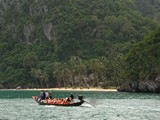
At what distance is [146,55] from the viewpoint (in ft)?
505

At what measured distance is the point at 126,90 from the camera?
529ft

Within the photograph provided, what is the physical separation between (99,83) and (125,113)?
129786 millimetres

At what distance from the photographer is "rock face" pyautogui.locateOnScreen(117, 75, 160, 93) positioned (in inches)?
5532

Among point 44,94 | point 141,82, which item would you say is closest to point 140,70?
point 141,82

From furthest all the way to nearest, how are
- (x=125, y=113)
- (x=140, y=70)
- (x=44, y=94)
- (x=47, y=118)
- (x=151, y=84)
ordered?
(x=140, y=70), (x=151, y=84), (x=44, y=94), (x=125, y=113), (x=47, y=118)

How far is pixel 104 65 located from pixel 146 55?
45089mm

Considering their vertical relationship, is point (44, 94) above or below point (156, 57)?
below

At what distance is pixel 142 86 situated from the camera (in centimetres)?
14850

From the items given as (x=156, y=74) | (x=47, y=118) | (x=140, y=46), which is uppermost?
(x=140, y=46)

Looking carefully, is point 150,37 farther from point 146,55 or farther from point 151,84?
point 151,84

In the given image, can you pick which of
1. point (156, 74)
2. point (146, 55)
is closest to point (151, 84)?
point (156, 74)

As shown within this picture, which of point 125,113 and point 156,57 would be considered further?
point 156,57

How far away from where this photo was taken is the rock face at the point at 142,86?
140525 millimetres

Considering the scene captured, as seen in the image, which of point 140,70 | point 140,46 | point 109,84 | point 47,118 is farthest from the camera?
point 109,84
